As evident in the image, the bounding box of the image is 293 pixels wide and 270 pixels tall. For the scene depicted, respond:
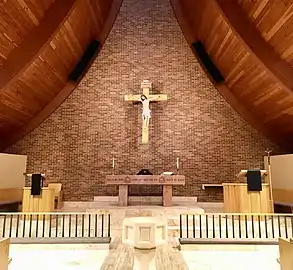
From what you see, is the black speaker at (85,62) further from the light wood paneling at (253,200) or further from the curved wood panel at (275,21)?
the light wood paneling at (253,200)

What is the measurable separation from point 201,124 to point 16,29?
464 centimetres

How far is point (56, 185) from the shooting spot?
773 cm

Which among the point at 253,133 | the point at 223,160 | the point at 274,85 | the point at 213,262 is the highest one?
the point at 274,85

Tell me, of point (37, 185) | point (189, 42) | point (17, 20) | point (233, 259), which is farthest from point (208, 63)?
Result: point (233, 259)

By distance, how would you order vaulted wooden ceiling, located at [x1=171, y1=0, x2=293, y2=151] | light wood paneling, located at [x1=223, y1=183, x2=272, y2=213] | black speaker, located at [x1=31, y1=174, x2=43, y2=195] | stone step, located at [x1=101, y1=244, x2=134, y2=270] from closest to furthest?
1. stone step, located at [x1=101, y1=244, x2=134, y2=270]
2. vaulted wooden ceiling, located at [x1=171, y1=0, x2=293, y2=151]
3. light wood paneling, located at [x1=223, y1=183, x2=272, y2=213]
4. black speaker, located at [x1=31, y1=174, x2=43, y2=195]

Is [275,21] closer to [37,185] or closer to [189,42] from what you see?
[189,42]

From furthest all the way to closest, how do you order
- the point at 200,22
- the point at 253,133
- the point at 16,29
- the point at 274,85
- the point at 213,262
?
the point at 253,133, the point at 200,22, the point at 274,85, the point at 16,29, the point at 213,262

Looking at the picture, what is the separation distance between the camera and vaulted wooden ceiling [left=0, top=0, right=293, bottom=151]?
5633 millimetres

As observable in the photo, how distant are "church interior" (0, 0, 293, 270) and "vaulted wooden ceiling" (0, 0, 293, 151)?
1.1 inches

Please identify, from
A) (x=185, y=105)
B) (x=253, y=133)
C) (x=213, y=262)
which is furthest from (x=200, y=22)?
(x=213, y=262)

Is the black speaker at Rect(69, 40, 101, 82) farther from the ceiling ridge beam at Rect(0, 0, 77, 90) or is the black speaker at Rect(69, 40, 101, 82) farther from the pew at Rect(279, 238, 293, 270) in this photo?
the pew at Rect(279, 238, 293, 270)

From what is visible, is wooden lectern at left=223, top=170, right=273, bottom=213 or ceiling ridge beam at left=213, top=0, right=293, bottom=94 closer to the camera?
wooden lectern at left=223, top=170, right=273, bottom=213

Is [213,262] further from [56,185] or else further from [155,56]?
[155,56]

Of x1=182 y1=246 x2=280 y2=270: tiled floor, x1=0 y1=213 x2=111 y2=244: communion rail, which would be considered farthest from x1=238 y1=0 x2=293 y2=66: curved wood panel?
x1=0 y1=213 x2=111 y2=244: communion rail
